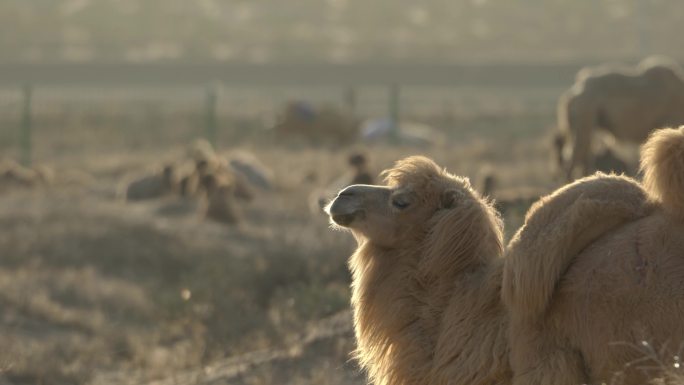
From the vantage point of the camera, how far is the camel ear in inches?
283

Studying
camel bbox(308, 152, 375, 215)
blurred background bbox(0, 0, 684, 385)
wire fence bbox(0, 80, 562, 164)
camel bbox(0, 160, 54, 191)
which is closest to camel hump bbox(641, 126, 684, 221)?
blurred background bbox(0, 0, 684, 385)

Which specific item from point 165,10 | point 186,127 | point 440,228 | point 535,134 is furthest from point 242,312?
point 165,10

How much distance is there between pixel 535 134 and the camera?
3759 cm

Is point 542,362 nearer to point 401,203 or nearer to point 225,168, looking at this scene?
point 401,203

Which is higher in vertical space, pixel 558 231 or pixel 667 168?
pixel 667 168

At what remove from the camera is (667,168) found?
614 cm

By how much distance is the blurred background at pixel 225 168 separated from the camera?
12.8 m

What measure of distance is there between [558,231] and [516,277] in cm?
28

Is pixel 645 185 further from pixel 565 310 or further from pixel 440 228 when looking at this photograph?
pixel 440 228

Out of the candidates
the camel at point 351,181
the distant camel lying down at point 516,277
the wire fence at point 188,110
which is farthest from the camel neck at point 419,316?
the wire fence at point 188,110

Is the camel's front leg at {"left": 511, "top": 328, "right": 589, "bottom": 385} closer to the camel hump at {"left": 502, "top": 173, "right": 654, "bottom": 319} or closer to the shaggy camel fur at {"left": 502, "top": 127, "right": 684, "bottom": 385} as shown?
the shaggy camel fur at {"left": 502, "top": 127, "right": 684, "bottom": 385}

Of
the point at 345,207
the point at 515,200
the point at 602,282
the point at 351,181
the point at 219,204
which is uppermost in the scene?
the point at 602,282

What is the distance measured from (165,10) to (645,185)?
96.1m

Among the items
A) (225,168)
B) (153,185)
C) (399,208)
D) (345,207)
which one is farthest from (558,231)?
(153,185)
